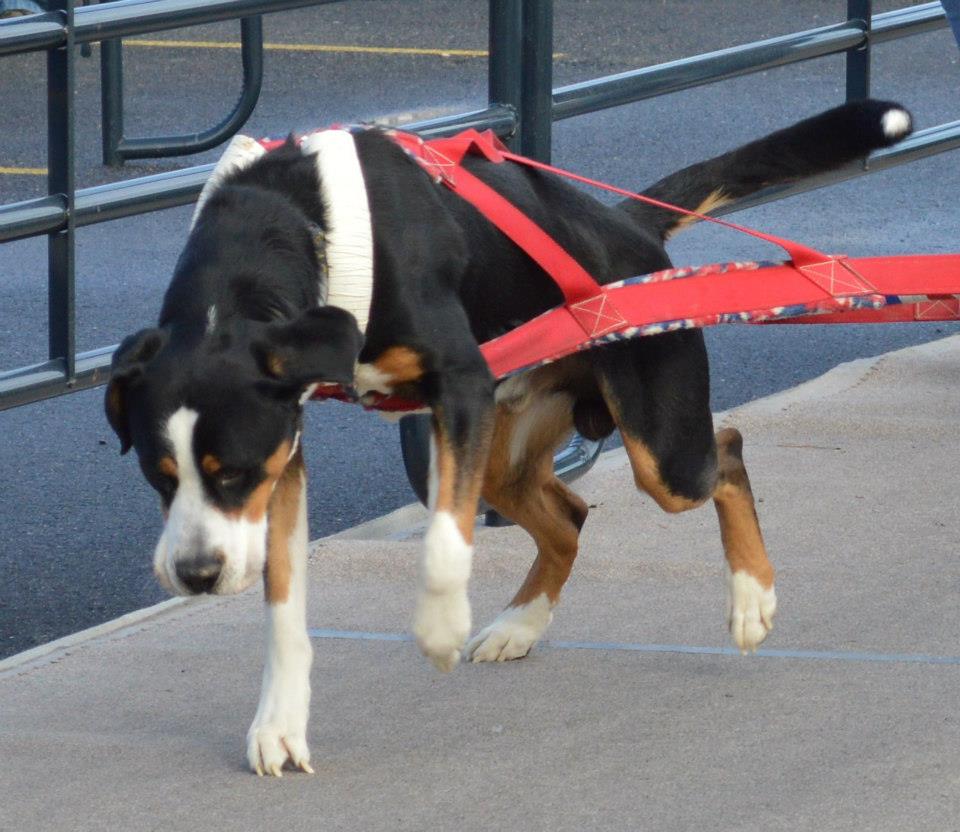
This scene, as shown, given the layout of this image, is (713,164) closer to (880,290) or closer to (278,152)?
(880,290)

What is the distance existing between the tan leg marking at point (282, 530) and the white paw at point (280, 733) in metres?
0.16

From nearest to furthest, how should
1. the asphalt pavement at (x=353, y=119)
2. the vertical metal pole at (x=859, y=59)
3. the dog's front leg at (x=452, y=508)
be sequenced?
1. the dog's front leg at (x=452, y=508)
2. the asphalt pavement at (x=353, y=119)
3. the vertical metal pole at (x=859, y=59)

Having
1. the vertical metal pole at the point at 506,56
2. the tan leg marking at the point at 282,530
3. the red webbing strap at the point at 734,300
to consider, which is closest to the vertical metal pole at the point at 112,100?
the vertical metal pole at the point at 506,56

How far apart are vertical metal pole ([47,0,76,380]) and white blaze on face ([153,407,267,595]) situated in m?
1.34

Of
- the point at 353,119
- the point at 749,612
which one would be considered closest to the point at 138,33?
the point at 749,612

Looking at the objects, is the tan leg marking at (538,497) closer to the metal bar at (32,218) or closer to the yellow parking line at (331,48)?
the metal bar at (32,218)

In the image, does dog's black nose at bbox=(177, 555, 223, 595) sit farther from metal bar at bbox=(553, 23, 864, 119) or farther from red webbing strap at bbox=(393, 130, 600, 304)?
metal bar at bbox=(553, 23, 864, 119)

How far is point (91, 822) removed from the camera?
292 cm

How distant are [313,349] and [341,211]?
357mm

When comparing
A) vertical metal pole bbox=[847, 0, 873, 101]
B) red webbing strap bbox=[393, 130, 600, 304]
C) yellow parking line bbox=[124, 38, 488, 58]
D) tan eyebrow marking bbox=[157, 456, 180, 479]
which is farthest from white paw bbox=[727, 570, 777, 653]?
yellow parking line bbox=[124, 38, 488, 58]

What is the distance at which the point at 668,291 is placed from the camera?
3.40m

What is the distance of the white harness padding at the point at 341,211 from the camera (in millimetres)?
2959

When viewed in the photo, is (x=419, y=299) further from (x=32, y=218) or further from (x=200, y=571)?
(x=32, y=218)

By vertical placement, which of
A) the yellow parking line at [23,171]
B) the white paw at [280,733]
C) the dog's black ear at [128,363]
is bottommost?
the yellow parking line at [23,171]
